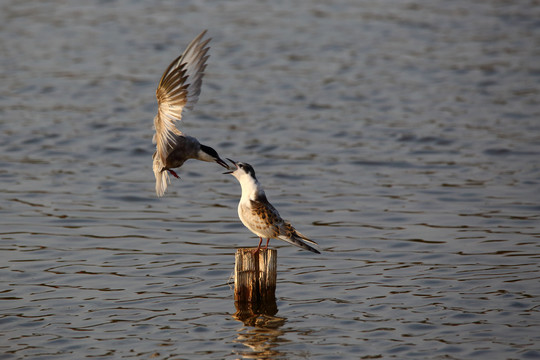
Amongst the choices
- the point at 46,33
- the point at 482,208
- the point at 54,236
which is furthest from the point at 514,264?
the point at 46,33

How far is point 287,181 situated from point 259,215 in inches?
223

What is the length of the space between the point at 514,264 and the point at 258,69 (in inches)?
458

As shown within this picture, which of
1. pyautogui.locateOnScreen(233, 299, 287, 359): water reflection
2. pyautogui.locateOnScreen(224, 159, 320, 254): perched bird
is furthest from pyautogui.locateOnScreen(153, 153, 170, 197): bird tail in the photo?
pyautogui.locateOnScreen(233, 299, 287, 359): water reflection

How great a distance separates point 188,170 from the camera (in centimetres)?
1427

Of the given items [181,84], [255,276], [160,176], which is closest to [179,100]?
[181,84]

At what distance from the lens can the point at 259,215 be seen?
7.80m

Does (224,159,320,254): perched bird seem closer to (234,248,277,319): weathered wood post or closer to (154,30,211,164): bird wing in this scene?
(234,248,277,319): weathered wood post

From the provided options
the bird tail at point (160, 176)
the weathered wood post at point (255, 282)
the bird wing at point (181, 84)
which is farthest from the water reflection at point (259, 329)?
the bird wing at point (181, 84)

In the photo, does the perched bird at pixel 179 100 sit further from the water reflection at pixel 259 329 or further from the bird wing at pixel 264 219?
the water reflection at pixel 259 329

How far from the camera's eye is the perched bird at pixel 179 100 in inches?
323

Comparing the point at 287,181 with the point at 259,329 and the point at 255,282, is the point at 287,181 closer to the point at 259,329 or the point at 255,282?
the point at 255,282

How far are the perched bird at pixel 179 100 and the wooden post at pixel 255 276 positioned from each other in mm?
1069

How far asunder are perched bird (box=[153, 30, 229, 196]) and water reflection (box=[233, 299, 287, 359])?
5.05 feet

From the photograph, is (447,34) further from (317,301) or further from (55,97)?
(317,301)
